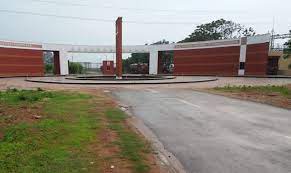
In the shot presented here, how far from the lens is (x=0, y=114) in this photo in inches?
324

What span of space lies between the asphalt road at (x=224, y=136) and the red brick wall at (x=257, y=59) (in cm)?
2715

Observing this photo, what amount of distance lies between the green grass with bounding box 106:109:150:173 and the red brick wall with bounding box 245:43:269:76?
32.3 metres

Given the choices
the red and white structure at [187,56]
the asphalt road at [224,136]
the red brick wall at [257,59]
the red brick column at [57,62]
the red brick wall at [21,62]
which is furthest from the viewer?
the red brick column at [57,62]

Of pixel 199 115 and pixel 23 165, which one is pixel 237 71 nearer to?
pixel 199 115

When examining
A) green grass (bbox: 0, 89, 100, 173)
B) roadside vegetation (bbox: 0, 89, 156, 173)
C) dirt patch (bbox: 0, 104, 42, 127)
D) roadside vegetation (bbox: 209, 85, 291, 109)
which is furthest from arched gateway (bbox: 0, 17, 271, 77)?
green grass (bbox: 0, 89, 100, 173)

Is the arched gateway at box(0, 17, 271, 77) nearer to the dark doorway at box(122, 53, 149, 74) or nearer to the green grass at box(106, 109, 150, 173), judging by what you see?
the dark doorway at box(122, 53, 149, 74)

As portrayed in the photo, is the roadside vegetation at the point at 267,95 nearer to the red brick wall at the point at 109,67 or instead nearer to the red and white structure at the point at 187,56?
the red and white structure at the point at 187,56

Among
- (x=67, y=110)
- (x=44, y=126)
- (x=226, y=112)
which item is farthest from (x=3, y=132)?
(x=226, y=112)

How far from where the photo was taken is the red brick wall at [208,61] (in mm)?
39156

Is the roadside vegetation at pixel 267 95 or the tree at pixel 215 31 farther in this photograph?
the tree at pixel 215 31

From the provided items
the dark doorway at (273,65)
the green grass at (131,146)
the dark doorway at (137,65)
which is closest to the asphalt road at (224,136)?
the green grass at (131,146)

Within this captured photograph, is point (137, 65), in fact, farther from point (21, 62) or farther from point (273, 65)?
point (273, 65)

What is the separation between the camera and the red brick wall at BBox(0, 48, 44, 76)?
37.5 m

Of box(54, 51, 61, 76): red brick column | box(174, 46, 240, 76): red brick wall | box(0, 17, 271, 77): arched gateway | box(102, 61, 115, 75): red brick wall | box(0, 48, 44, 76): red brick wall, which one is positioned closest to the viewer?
box(0, 17, 271, 77): arched gateway
